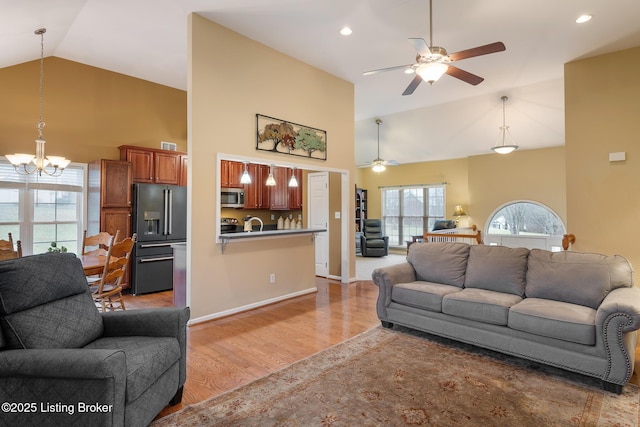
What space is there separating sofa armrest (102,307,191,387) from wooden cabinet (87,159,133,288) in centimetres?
312

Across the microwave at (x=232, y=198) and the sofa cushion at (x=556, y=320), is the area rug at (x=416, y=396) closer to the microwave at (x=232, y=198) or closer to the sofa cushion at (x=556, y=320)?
the sofa cushion at (x=556, y=320)

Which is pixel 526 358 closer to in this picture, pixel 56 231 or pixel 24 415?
pixel 24 415

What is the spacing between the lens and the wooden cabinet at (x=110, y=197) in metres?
5.00

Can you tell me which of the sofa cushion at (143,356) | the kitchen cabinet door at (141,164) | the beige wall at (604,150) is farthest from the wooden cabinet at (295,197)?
the sofa cushion at (143,356)

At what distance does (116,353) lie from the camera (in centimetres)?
163

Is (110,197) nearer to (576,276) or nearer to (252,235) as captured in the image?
(252,235)

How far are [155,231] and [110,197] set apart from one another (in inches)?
31.7

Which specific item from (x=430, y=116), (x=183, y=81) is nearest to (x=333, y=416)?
(x=183, y=81)

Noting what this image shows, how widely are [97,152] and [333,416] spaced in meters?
5.33

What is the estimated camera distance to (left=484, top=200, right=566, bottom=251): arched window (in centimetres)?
834

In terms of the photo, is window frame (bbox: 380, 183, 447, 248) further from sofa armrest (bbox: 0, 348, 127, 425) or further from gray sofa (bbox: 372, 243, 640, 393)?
sofa armrest (bbox: 0, 348, 127, 425)

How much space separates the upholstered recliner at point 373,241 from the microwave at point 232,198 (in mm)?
4156

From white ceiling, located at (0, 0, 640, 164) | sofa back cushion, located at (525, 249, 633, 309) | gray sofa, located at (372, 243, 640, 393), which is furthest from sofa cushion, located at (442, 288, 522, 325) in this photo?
white ceiling, located at (0, 0, 640, 164)

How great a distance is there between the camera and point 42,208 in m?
4.97
